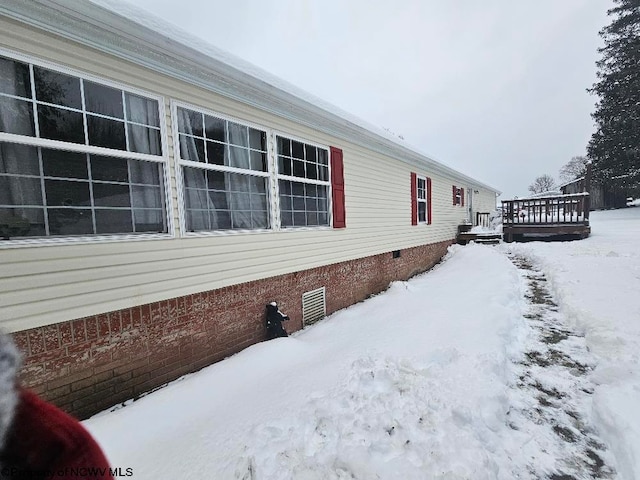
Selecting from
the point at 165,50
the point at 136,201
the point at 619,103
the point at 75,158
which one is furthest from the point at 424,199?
the point at 619,103

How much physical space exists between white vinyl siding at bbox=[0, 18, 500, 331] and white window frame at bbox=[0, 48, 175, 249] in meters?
0.03

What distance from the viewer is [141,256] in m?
3.11

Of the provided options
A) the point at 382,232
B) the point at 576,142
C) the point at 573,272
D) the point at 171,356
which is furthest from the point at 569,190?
the point at 576,142

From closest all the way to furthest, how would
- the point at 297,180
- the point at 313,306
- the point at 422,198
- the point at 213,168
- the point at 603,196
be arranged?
the point at 213,168 < the point at 297,180 < the point at 313,306 < the point at 422,198 < the point at 603,196

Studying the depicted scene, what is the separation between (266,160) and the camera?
14.7 ft

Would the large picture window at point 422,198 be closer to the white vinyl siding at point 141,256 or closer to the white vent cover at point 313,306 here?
the white vinyl siding at point 141,256

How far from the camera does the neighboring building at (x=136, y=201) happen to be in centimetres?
246

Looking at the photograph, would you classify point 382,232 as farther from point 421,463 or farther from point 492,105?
point 492,105

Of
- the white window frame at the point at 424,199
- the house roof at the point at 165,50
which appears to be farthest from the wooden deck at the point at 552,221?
the house roof at the point at 165,50

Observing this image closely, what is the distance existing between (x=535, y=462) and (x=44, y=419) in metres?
2.85

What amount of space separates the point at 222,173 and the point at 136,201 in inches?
44.3

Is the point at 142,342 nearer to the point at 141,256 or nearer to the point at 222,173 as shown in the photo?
the point at 141,256

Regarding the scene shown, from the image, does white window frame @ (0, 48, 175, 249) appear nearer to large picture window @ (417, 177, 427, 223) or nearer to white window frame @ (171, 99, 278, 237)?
white window frame @ (171, 99, 278, 237)

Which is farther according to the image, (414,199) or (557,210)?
(557,210)
